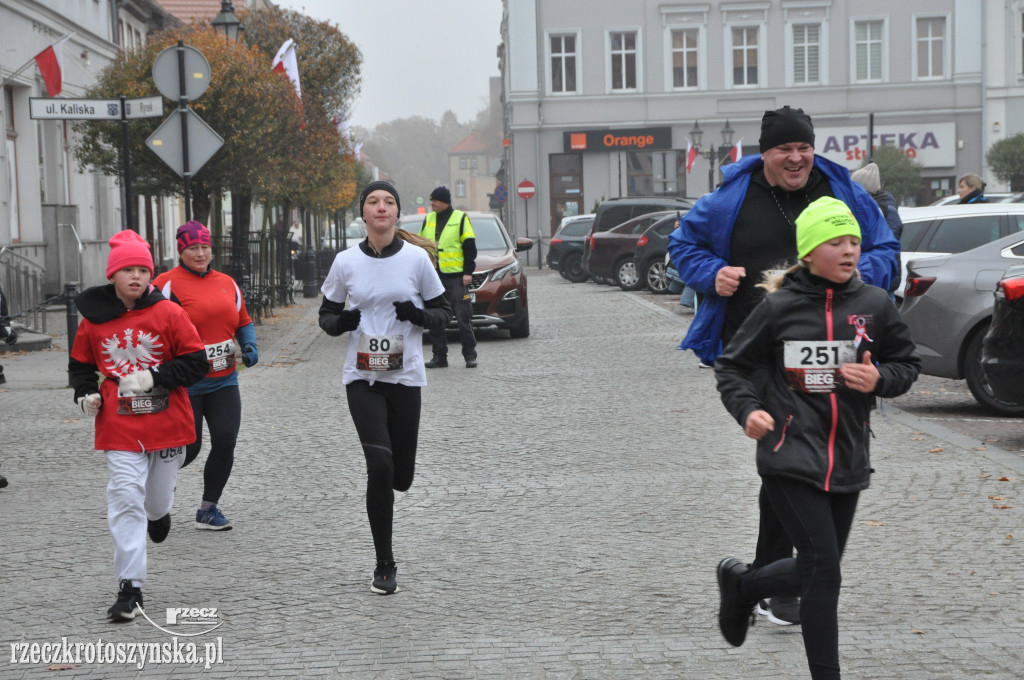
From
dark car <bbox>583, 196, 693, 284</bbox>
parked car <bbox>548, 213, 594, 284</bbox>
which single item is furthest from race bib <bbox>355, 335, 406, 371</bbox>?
parked car <bbox>548, 213, 594, 284</bbox>

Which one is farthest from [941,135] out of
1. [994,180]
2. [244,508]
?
[244,508]

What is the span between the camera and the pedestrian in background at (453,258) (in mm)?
14602

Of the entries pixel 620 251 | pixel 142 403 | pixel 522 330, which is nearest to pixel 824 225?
pixel 142 403

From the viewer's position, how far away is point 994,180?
4800cm

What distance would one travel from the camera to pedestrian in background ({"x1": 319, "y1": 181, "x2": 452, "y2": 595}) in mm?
5797

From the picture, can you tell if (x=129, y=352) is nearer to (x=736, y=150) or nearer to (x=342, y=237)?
(x=736, y=150)

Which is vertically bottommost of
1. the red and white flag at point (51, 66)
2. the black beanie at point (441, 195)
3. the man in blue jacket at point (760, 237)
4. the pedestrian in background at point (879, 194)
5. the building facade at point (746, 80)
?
the man in blue jacket at point (760, 237)

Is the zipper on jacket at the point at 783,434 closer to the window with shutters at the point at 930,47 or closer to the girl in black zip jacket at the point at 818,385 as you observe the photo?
the girl in black zip jacket at the point at 818,385

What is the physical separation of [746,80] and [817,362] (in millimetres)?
Result: 48022

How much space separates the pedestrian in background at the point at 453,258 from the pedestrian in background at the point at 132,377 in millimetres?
8969

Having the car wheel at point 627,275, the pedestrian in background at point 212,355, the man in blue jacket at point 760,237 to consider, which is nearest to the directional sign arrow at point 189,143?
the pedestrian in background at point 212,355

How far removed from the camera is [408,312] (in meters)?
5.89

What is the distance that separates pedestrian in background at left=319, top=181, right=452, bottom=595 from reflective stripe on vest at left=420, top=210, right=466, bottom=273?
8.52m

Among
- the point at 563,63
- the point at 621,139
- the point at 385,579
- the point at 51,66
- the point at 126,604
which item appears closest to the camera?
the point at 126,604
